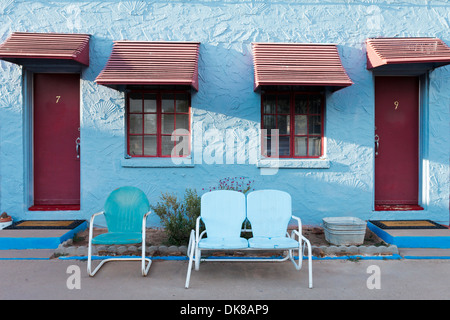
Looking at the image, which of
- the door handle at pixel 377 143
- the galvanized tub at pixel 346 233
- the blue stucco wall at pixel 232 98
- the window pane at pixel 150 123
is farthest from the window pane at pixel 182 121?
the door handle at pixel 377 143

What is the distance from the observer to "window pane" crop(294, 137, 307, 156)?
619 cm

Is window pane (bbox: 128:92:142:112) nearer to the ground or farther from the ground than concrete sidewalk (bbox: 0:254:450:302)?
farther from the ground

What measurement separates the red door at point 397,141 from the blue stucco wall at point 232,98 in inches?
12.0

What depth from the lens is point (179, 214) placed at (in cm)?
512

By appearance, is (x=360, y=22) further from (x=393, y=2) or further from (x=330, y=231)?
(x=330, y=231)

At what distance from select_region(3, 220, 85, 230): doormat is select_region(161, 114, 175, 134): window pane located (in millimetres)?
2161

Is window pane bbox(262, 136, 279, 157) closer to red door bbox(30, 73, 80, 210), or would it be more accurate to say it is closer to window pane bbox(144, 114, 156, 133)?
window pane bbox(144, 114, 156, 133)

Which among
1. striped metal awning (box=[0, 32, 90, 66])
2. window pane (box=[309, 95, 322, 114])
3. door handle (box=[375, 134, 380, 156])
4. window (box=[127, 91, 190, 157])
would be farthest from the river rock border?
striped metal awning (box=[0, 32, 90, 66])

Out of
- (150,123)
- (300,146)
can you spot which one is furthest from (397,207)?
(150,123)

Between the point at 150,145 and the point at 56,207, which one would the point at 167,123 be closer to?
the point at 150,145

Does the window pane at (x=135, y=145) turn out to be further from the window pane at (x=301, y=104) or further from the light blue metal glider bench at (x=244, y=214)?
the window pane at (x=301, y=104)

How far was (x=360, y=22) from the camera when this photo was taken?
5.99m

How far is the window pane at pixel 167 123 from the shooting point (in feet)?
20.0
